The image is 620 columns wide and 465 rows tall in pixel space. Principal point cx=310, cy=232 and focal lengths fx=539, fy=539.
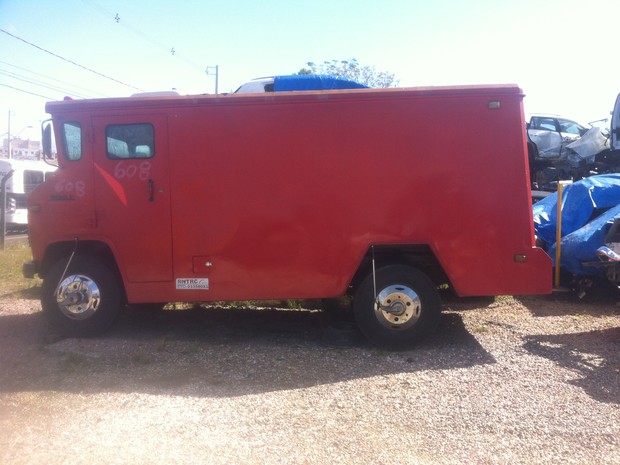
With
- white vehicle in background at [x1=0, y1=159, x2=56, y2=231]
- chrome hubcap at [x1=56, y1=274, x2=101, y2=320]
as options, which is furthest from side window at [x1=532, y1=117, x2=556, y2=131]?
white vehicle in background at [x1=0, y1=159, x2=56, y2=231]

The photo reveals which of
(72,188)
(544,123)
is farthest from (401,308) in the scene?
(544,123)

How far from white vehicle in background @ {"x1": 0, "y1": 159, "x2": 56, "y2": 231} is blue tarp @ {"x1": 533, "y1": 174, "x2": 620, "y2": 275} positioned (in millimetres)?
16451

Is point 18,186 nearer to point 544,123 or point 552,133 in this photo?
point 544,123

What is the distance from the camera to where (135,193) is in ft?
18.8

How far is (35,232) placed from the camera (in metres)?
5.89

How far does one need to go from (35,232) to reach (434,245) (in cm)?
430

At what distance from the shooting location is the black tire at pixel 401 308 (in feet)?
→ 18.6

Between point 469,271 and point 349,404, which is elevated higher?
point 469,271

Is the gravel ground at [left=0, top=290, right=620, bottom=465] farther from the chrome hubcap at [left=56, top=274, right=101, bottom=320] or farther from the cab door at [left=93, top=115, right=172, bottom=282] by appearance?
the cab door at [left=93, top=115, right=172, bottom=282]

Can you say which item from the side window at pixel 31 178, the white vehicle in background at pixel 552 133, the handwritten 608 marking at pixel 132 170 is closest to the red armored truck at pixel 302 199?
the handwritten 608 marking at pixel 132 170

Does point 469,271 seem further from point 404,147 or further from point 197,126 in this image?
point 197,126

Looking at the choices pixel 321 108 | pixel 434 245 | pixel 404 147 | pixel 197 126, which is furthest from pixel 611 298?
pixel 197 126

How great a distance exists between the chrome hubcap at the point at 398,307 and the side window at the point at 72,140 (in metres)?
3.59

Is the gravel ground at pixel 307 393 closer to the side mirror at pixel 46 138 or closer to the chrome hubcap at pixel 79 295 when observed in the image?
the chrome hubcap at pixel 79 295
